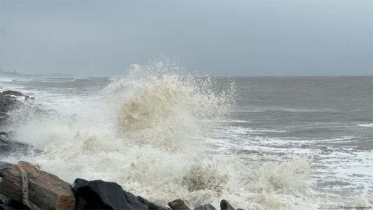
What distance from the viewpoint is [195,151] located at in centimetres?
1274

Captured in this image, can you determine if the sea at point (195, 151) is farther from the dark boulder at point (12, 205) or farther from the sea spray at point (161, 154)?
the dark boulder at point (12, 205)

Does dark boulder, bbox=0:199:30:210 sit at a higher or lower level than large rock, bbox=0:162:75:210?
lower

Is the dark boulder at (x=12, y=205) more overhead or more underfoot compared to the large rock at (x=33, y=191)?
more underfoot

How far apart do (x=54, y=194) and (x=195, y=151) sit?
728cm

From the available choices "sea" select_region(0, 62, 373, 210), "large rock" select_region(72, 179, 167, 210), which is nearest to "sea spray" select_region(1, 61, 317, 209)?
"sea" select_region(0, 62, 373, 210)

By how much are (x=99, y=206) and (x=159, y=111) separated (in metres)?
9.56

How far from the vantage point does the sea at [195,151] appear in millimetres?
8367

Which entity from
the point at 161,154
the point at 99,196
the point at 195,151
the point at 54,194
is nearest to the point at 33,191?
the point at 54,194

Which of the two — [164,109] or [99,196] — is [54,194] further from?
[164,109]

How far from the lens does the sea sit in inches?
329

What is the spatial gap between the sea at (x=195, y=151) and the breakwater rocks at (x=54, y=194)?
2.15m

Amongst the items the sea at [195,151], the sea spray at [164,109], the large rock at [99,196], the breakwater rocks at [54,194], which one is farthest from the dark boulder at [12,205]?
the sea spray at [164,109]

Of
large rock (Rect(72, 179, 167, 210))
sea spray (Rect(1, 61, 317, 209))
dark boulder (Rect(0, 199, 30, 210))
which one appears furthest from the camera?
sea spray (Rect(1, 61, 317, 209))

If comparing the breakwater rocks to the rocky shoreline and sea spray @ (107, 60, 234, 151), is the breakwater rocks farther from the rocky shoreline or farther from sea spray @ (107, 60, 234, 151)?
sea spray @ (107, 60, 234, 151)
